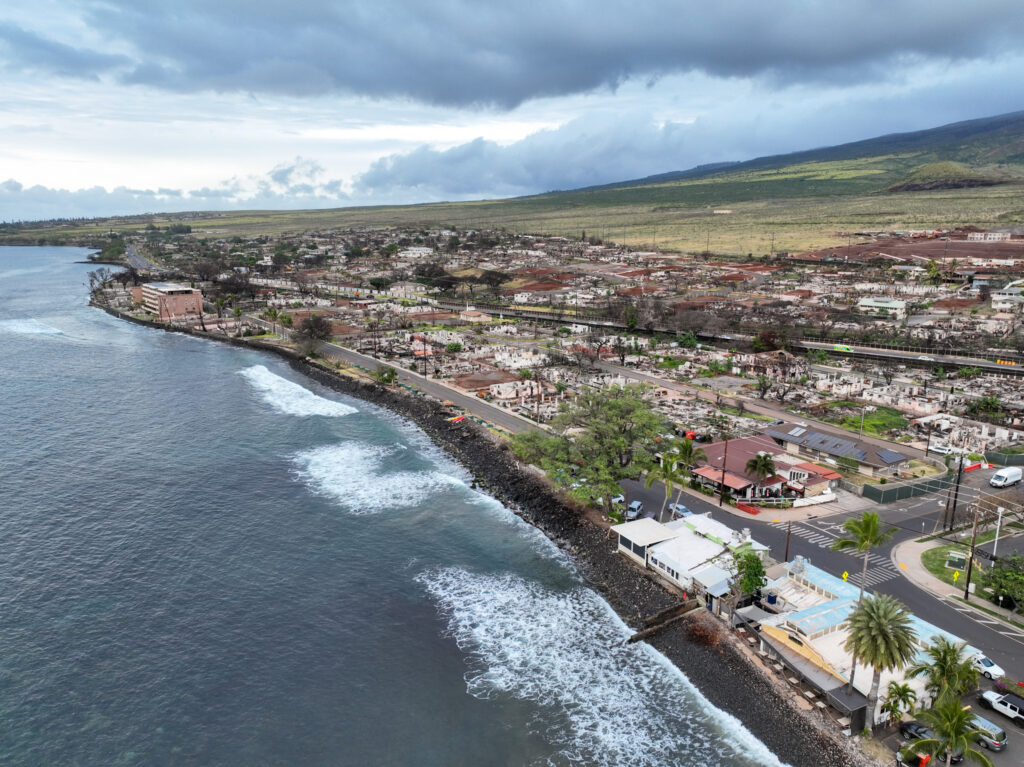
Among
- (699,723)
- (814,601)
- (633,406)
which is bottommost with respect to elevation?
(699,723)

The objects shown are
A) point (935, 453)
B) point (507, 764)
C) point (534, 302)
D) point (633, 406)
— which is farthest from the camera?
point (534, 302)

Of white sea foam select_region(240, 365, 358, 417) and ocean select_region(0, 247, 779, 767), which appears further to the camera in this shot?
white sea foam select_region(240, 365, 358, 417)

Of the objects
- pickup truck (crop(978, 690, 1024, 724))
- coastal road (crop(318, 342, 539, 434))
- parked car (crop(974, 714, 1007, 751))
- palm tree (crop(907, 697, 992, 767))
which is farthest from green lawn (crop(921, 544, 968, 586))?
coastal road (crop(318, 342, 539, 434))

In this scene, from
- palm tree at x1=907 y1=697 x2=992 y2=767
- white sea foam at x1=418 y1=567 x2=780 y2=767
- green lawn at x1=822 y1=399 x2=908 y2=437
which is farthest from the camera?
green lawn at x1=822 y1=399 x2=908 y2=437

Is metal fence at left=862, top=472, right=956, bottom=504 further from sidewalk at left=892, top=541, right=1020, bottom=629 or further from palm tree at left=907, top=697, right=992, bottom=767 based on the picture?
palm tree at left=907, top=697, right=992, bottom=767

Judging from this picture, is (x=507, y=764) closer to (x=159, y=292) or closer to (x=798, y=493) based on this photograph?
(x=798, y=493)

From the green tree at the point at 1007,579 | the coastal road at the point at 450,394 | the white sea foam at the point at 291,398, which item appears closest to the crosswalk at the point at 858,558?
the green tree at the point at 1007,579

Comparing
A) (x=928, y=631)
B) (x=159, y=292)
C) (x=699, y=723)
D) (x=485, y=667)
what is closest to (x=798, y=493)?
(x=928, y=631)
